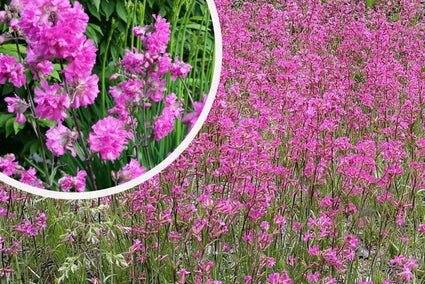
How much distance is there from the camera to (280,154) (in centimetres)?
452

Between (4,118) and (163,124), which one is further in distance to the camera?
(163,124)

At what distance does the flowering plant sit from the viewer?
5.70 ft

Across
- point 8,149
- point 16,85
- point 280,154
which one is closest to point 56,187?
point 8,149

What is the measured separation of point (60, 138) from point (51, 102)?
157 millimetres

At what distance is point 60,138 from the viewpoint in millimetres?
1896

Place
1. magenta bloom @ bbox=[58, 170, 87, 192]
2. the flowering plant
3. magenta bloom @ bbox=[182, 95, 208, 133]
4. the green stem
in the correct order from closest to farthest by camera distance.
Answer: the flowering plant → the green stem → magenta bloom @ bbox=[58, 170, 87, 192] → magenta bloom @ bbox=[182, 95, 208, 133]

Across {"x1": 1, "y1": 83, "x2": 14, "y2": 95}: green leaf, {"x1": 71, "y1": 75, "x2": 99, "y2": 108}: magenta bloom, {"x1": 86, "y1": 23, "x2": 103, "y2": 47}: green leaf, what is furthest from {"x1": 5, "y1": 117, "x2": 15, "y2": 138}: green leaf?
{"x1": 86, "y1": 23, "x2": 103, "y2": 47}: green leaf

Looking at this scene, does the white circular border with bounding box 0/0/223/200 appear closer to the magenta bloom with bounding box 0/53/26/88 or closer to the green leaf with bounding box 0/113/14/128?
the green leaf with bounding box 0/113/14/128

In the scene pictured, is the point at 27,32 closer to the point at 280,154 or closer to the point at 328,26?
the point at 280,154

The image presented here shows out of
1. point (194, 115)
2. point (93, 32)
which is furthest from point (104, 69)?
point (194, 115)

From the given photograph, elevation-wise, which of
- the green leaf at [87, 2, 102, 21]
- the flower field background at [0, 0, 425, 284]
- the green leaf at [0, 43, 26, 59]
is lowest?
the flower field background at [0, 0, 425, 284]

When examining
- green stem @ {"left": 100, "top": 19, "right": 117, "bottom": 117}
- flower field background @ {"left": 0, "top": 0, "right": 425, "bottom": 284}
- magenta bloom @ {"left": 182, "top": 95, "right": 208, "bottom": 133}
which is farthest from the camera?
flower field background @ {"left": 0, "top": 0, "right": 425, "bottom": 284}

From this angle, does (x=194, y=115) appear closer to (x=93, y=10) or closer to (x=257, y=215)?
(x=93, y=10)

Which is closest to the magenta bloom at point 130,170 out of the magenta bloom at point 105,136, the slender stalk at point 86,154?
the slender stalk at point 86,154
